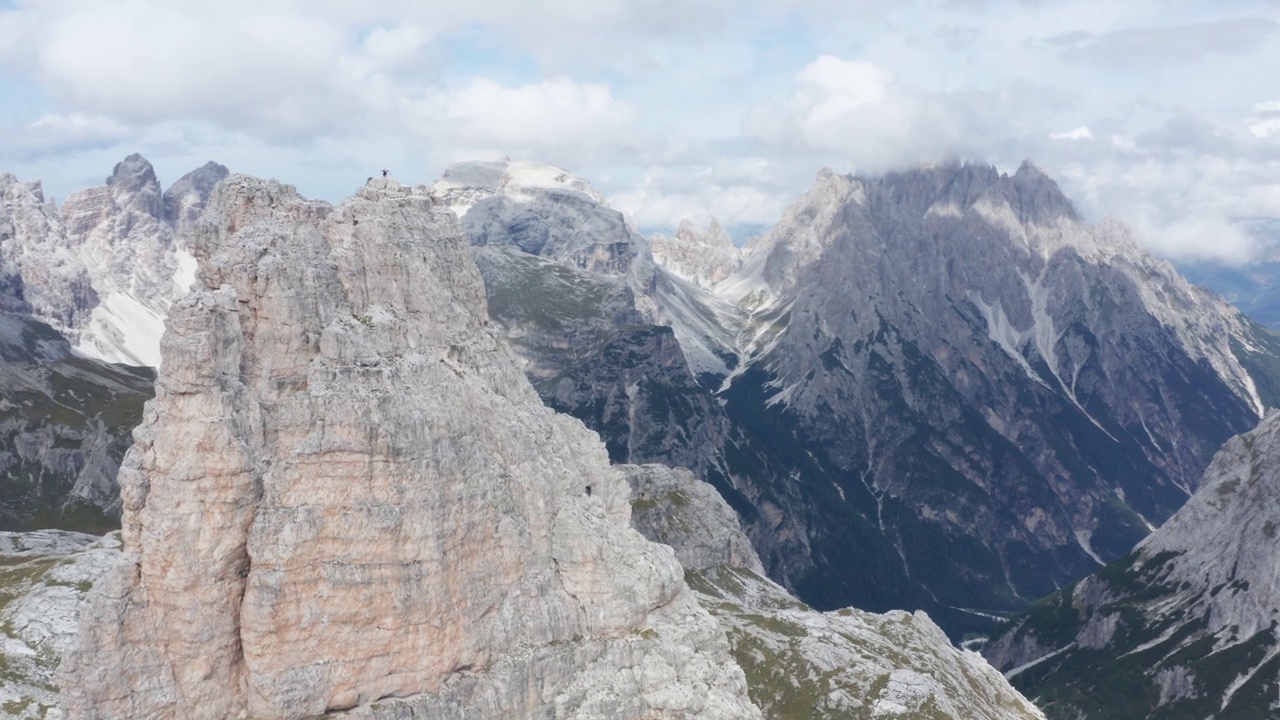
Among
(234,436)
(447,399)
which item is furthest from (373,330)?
(234,436)

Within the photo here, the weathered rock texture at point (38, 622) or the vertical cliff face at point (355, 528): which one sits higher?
the vertical cliff face at point (355, 528)

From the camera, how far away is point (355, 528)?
7875 cm

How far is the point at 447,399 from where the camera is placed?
8731cm

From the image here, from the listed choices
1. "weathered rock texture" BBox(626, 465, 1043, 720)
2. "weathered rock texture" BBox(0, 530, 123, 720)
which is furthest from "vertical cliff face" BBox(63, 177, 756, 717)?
"weathered rock texture" BBox(626, 465, 1043, 720)

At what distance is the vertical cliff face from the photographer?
7519 centimetres

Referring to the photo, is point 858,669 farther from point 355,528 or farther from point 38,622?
point 38,622

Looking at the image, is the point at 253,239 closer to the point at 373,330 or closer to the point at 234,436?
the point at 373,330

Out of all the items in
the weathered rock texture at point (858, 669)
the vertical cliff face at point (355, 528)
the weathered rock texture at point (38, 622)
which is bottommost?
the weathered rock texture at point (858, 669)

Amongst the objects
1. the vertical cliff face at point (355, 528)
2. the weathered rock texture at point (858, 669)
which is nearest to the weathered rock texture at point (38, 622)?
the vertical cliff face at point (355, 528)

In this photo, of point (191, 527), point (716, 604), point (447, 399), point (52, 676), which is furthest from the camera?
point (716, 604)

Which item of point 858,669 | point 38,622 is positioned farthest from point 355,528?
point 858,669

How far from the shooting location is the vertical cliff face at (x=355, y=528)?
247 feet

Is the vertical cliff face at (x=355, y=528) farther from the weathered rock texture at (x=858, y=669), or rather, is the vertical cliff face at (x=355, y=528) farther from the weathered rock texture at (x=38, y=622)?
the weathered rock texture at (x=858, y=669)

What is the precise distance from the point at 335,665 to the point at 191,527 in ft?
54.6
